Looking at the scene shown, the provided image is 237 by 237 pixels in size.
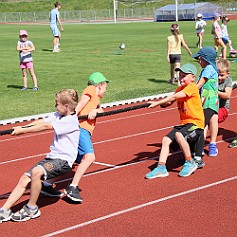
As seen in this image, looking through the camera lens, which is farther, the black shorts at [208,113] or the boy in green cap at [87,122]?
the black shorts at [208,113]

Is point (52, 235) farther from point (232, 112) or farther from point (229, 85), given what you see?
point (232, 112)

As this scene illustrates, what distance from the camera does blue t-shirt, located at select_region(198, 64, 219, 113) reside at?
32.2ft

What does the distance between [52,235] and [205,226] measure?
1738 mm

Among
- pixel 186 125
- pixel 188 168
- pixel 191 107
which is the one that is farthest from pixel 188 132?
pixel 188 168

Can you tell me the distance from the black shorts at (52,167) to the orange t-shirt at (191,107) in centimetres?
242

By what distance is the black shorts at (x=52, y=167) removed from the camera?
734cm

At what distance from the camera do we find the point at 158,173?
8.93 meters

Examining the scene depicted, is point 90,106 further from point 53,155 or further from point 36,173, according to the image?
point 36,173

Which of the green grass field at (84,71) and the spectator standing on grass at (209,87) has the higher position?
the spectator standing on grass at (209,87)

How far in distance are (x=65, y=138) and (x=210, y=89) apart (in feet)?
11.0

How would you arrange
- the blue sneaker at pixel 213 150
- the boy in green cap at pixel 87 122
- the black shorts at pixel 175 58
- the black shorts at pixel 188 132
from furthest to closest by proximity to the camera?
1. the black shorts at pixel 175 58
2. the blue sneaker at pixel 213 150
3. the black shorts at pixel 188 132
4. the boy in green cap at pixel 87 122

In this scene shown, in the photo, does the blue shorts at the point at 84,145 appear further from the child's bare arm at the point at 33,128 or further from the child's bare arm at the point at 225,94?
the child's bare arm at the point at 225,94

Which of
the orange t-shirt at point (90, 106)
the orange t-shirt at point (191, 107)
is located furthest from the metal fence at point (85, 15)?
the orange t-shirt at point (90, 106)

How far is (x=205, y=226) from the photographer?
6.97m
